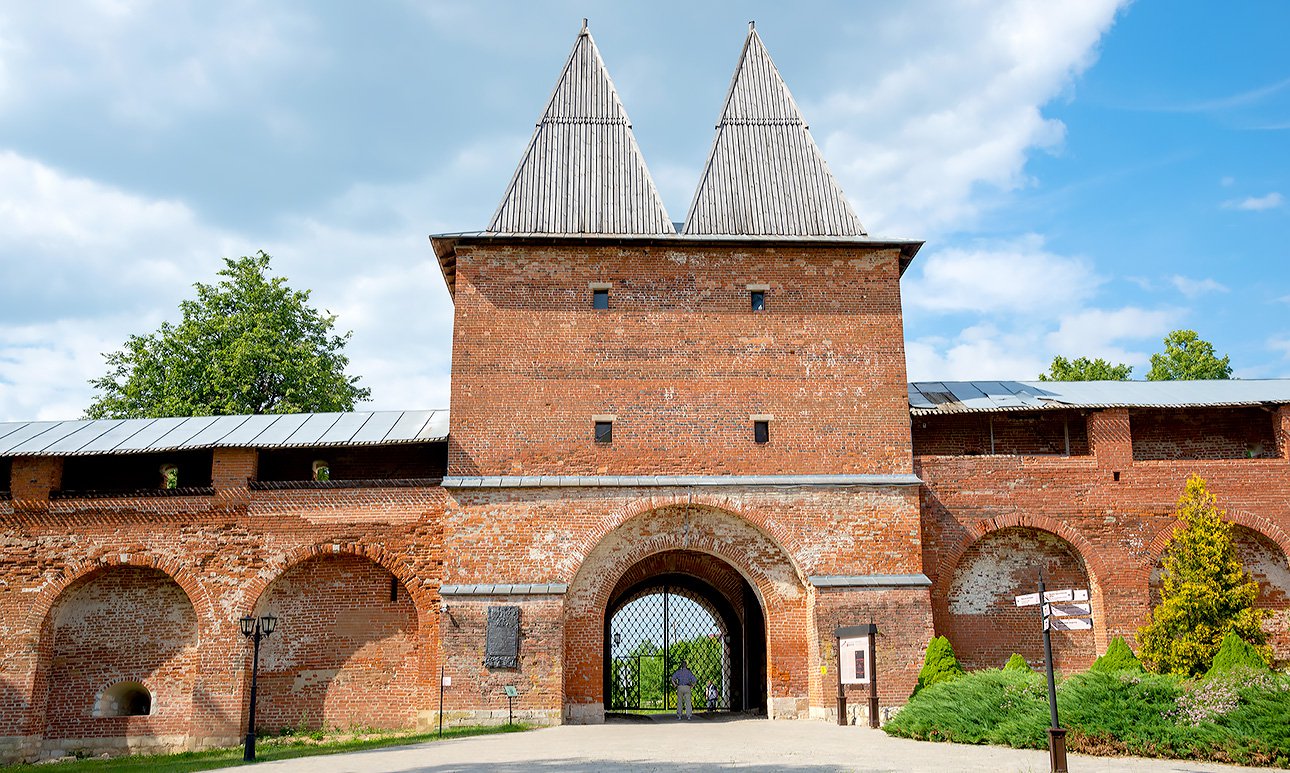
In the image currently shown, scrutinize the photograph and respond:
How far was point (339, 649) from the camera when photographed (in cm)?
1822

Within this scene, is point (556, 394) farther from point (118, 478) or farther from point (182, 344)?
point (182, 344)

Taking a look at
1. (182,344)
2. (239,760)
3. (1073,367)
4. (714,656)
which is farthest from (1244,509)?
(182,344)

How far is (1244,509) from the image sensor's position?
18.5 metres

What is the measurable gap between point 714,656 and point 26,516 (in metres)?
15.2

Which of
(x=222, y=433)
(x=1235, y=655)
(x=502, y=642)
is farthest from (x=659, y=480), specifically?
(x=1235, y=655)

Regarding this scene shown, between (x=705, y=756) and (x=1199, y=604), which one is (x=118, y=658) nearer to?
(x=705, y=756)

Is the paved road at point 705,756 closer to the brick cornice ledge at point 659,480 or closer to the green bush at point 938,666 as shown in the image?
the green bush at point 938,666

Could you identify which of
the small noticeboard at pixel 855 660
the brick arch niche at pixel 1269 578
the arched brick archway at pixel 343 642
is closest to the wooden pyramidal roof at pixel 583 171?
the arched brick archway at pixel 343 642

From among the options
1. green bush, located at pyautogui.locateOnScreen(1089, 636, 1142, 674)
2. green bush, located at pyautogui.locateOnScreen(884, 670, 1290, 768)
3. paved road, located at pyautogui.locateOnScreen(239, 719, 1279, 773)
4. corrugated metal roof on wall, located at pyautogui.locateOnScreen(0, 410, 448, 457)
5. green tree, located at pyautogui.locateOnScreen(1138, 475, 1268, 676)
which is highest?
corrugated metal roof on wall, located at pyautogui.locateOnScreen(0, 410, 448, 457)

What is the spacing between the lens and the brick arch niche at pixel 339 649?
17.9 meters

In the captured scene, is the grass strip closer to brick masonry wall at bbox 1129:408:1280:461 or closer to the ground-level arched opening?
the ground-level arched opening

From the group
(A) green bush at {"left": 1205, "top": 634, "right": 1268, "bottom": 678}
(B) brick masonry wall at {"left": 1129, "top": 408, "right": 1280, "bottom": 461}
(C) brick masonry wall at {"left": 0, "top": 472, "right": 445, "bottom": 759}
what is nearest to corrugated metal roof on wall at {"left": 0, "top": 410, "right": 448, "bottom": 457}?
(C) brick masonry wall at {"left": 0, "top": 472, "right": 445, "bottom": 759}

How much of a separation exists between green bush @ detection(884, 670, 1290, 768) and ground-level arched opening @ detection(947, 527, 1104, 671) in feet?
14.7

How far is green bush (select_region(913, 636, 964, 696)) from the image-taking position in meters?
16.2
